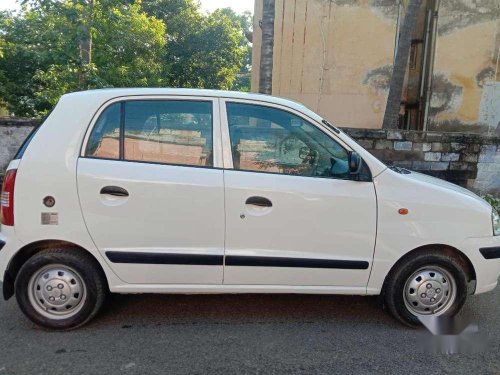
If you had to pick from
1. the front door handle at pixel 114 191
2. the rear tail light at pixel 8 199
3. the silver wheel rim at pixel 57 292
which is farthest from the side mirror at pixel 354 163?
the rear tail light at pixel 8 199

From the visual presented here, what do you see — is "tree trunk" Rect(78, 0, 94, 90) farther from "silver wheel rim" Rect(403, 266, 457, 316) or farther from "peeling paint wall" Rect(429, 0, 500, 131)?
"peeling paint wall" Rect(429, 0, 500, 131)

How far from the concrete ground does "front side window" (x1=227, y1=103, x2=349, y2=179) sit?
1201mm

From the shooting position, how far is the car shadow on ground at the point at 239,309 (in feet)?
10.9

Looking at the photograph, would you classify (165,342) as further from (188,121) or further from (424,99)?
(424,99)

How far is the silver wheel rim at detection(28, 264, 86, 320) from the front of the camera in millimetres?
3064

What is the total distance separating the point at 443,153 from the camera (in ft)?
22.8

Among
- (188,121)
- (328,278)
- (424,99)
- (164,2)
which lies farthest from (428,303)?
(164,2)

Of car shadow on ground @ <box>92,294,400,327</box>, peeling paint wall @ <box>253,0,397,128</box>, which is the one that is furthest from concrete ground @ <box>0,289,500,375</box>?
peeling paint wall @ <box>253,0,397,128</box>

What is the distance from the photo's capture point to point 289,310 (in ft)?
11.5

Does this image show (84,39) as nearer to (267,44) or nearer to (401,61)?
(267,44)

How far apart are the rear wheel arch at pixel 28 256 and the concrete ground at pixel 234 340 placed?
358mm

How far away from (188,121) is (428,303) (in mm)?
2336

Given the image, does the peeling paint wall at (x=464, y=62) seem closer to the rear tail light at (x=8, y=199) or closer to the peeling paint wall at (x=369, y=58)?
the peeling paint wall at (x=369, y=58)

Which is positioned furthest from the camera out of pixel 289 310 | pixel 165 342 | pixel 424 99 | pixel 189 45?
pixel 189 45
